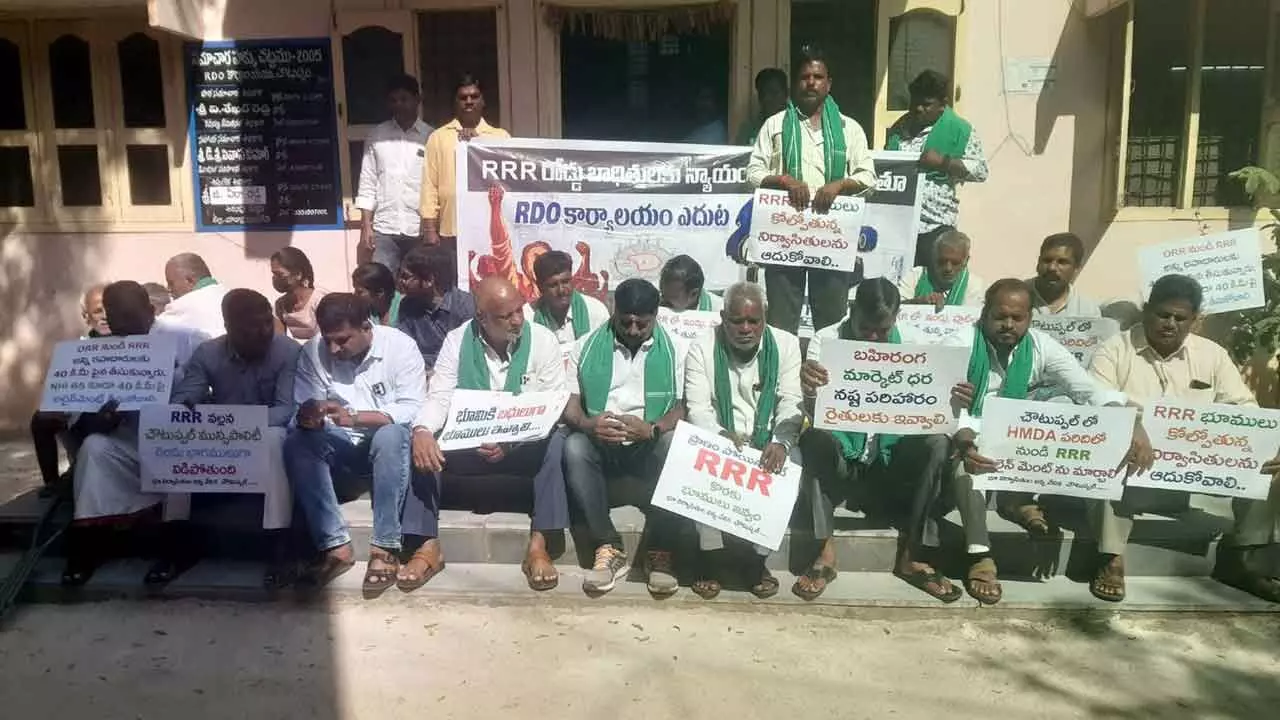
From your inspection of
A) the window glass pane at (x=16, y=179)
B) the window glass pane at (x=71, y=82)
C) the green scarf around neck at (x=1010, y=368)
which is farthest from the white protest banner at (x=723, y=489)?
the window glass pane at (x=16, y=179)

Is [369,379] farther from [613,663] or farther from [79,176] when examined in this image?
[79,176]

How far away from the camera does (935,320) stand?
463cm

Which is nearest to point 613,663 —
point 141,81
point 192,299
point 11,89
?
point 192,299

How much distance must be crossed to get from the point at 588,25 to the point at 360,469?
12.0 feet

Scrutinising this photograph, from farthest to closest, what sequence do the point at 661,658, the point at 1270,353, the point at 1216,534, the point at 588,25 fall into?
the point at 588,25, the point at 1270,353, the point at 1216,534, the point at 661,658

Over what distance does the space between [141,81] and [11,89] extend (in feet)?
3.30

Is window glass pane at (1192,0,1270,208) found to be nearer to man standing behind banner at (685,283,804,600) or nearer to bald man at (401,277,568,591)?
man standing behind banner at (685,283,804,600)

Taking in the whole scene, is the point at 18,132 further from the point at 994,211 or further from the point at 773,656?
the point at 994,211

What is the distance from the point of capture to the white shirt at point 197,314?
5039mm

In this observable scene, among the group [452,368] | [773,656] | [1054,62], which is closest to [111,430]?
[452,368]

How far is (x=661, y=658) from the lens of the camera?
358 centimetres

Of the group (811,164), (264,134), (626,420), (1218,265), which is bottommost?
(626,420)

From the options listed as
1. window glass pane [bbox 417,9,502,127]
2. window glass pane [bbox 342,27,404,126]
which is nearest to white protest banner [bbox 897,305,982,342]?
window glass pane [bbox 417,9,502,127]

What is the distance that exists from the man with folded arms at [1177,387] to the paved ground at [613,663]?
27 centimetres
